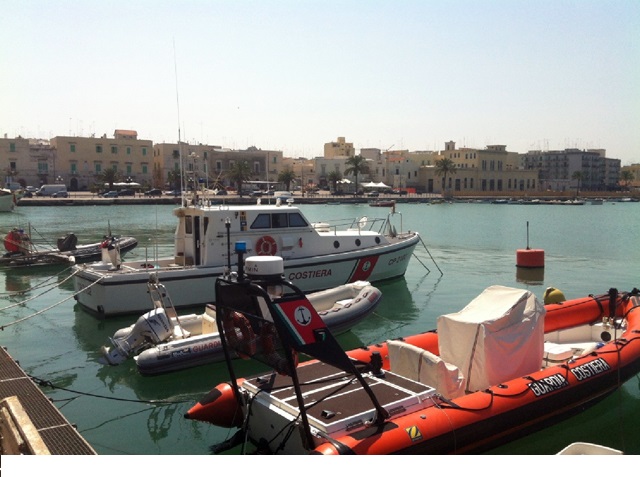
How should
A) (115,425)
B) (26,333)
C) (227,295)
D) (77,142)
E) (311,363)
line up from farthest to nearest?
(77,142) → (26,333) → (115,425) → (311,363) → (227,295)

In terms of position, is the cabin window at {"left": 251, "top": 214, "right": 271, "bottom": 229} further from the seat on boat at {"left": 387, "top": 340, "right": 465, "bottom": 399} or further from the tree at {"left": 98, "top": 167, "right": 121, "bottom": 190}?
the tree at {"left": 98, "top": 167, "right": 121, "bottom": 190}

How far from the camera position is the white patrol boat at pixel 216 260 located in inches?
556

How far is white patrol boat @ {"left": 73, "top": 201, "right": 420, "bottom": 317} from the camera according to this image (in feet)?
46.3

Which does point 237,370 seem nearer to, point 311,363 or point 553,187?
point 311,363

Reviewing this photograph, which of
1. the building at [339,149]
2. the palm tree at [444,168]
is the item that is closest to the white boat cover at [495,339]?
the palm tree at [444,168]

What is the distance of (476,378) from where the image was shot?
7969mm

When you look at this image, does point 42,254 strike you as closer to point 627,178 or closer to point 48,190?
point 48,190

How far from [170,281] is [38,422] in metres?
7.43

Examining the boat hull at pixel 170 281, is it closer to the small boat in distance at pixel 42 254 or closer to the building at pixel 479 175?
the small boat in distance at pixel 42 254

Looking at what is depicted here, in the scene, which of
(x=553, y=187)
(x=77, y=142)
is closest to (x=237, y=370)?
(x=77, y=142)


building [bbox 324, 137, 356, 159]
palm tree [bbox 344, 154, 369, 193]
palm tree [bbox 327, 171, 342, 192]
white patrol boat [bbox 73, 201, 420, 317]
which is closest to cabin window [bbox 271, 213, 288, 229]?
white patrol boat [bbox 73, 201, 420, 317]

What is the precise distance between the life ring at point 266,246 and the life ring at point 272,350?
944cm

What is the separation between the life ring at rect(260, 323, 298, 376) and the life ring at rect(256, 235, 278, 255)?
9436mm

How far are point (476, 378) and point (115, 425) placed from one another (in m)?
5.23
